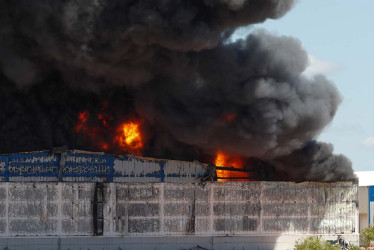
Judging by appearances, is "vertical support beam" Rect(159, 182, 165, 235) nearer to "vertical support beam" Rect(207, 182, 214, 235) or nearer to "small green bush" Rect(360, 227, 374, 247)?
"vertical support beam" Rect(207, 182, 214, 235)

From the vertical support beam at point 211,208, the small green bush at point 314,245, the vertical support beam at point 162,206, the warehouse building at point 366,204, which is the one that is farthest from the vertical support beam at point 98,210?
the warehouse building at point 366,204

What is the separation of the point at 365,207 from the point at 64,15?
2456 cm

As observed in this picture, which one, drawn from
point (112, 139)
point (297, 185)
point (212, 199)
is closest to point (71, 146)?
point (112, 139)

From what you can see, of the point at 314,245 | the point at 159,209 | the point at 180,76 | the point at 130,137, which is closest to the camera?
the point at 314,245

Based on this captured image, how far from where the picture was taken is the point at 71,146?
153 ft

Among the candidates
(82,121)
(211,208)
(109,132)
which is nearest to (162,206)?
(211,208)

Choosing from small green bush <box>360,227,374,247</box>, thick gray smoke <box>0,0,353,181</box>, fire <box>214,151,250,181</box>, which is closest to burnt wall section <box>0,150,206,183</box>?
thick gray smoke <box>0,0,353,181</box>

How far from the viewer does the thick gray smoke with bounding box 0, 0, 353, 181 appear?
42.3m

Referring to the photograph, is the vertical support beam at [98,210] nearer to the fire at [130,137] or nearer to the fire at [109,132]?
the fire at [109,132]

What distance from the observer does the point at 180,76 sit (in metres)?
44.6

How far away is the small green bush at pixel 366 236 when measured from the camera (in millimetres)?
47219

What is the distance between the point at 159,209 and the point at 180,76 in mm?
8001

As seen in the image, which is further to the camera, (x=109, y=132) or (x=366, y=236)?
(x=109, y=132)

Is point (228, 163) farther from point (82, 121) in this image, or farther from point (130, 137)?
point (82, 121)
